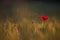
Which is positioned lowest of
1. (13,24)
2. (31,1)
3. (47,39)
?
(47,39)

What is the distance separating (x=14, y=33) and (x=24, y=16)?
0.66ft

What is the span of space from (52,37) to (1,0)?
2.13 feet

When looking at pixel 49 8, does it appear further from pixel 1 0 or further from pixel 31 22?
pixel 1 0

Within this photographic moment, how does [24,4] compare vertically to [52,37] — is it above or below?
above

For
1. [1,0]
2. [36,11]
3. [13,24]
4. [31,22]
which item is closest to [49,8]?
[36,11]

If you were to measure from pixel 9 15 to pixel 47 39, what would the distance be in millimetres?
457

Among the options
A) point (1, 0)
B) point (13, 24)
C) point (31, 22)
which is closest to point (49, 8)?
point (31, 22)

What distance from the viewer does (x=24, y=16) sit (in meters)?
1.11

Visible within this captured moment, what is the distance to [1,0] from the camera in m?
1.12

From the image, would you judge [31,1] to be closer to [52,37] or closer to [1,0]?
[1,0]

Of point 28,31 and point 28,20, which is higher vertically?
point 28,20

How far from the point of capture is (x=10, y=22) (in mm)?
1079

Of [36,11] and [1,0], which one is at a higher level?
[1,0]

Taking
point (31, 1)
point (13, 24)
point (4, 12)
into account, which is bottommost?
point (13, 24)
